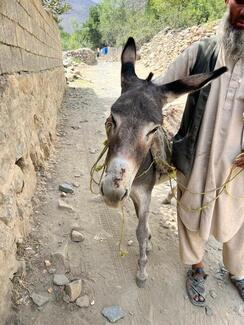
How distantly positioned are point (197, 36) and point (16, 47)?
12.9m

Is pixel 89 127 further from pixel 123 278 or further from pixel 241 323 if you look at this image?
pixel 241 323

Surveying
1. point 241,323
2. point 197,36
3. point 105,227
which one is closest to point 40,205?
point 105,227

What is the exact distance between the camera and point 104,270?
2859mm

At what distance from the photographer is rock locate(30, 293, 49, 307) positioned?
2406mm

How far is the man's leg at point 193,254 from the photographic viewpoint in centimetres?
268

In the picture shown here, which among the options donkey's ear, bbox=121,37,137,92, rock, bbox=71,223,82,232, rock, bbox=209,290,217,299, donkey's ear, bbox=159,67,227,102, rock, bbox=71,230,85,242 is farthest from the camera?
rock, bbox=71,223,82,232

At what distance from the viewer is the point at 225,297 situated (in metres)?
2.83

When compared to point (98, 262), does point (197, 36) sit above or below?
above

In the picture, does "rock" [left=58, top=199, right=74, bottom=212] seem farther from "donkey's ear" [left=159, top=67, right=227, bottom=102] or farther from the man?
"donkey's ear" [left=159, top=67, right=227, bottom=102]

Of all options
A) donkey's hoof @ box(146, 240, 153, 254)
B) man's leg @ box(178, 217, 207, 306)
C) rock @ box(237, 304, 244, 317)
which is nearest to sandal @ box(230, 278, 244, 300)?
rock @ box(237, 304, 244, 317)

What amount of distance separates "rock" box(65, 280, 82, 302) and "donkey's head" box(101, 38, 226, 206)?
99cm

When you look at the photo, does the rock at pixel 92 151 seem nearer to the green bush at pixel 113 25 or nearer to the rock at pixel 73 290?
the rock at pixel 73 290

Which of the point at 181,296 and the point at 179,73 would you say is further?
the point at 181,296

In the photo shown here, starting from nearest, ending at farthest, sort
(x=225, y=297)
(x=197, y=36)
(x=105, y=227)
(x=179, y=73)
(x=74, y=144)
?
(x=179, y=73), (x=225, y=297), (x=105, y=227), (x=74, y=144), (x=197, y=36)
